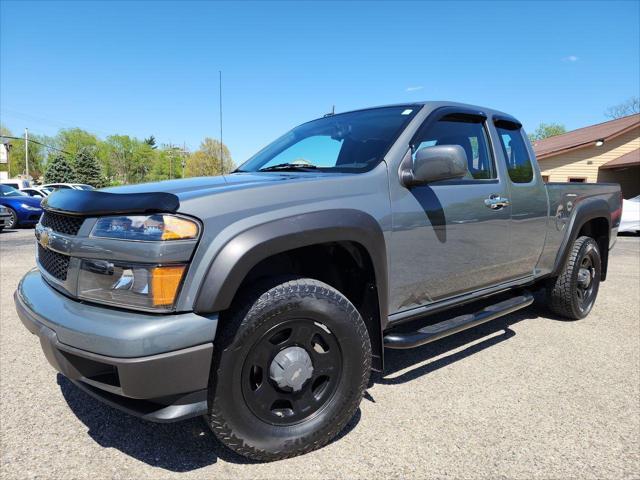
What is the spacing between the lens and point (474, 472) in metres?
2.09

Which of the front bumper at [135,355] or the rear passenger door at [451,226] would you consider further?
the rear passenger door at [451,226]

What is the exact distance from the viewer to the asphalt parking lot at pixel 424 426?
211 cm

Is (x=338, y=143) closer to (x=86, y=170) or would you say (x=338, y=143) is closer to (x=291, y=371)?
(x=291, y=371)

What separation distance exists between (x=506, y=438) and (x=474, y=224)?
1.30 metres

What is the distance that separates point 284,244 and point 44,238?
1.30 meters

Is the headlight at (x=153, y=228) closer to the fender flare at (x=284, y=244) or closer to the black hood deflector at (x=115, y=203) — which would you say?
the black hood deflector at (x=115, y=203)

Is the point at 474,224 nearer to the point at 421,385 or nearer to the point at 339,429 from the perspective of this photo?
the point at 421,385

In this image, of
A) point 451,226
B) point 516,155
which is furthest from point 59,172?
point 451,226

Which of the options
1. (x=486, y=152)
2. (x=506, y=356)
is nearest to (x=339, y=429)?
(x=506, y=356)

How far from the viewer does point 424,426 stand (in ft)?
8.16

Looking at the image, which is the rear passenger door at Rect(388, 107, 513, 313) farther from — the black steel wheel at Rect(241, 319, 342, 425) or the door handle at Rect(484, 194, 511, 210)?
the black steel wheel at Rect(241, 319, 342, 425)

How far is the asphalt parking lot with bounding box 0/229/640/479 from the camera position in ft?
6.93

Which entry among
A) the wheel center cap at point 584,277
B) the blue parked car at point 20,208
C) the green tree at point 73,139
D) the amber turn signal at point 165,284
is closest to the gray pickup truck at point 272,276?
the amber turn signal at point 165,284

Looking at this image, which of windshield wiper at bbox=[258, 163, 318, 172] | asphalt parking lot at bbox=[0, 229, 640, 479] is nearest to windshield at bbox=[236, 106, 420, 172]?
windshield wiper at bbox=[258, 163, 318, 172]
